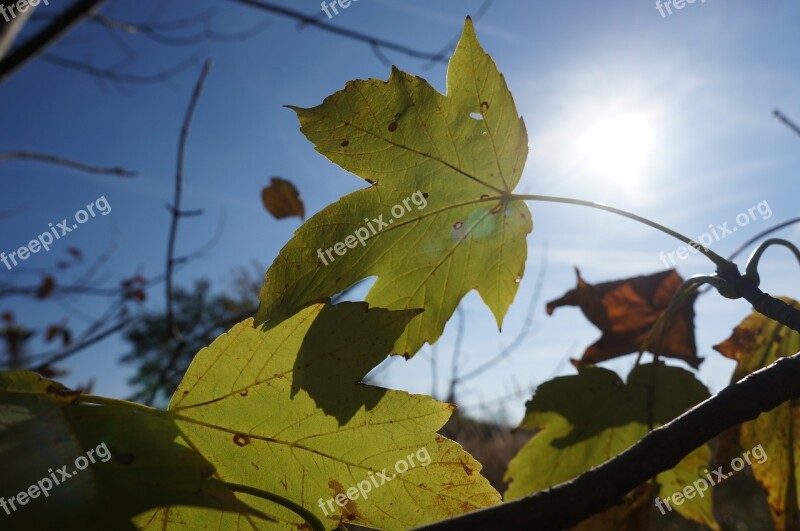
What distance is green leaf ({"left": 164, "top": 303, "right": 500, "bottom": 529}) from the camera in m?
0.55

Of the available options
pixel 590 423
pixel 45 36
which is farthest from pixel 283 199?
pixel 590 423

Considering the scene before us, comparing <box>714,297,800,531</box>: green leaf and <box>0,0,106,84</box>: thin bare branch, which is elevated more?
<box>0,0,106,84</box>: thin bare branch

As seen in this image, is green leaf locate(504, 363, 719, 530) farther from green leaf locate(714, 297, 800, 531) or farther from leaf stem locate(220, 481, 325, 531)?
leaf stem locate(220, 481, 325, 531)

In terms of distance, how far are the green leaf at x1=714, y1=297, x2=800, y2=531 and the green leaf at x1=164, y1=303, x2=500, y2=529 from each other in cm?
52

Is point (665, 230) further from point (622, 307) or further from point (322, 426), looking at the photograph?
point (322, 426)

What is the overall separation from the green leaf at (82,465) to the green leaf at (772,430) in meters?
0.79

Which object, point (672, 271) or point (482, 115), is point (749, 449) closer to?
point (672, 271)

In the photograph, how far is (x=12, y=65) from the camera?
1929 millimetres

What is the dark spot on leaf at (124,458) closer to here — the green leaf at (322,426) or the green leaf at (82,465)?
the green leaf at (82,465)

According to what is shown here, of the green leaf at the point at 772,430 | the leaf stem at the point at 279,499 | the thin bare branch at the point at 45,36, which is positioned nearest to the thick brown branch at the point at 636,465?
the leaf stem at the point at 279,499

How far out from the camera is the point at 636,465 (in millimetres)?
389

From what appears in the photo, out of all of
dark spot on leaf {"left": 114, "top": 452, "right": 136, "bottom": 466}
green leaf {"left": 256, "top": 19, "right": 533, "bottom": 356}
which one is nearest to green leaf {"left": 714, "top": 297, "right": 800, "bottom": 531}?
green leaf {"left": 256, "top": 19, "right": 533, "bottom": 356}

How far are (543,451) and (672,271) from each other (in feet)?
1.34

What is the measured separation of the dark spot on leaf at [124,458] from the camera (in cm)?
42
